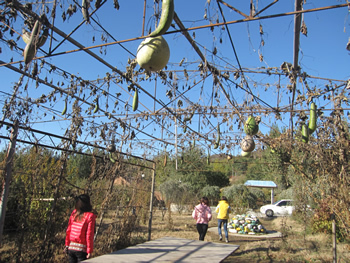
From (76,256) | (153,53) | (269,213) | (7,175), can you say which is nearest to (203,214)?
(76,256)

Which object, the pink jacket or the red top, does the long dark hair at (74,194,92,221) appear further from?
the pink jacket

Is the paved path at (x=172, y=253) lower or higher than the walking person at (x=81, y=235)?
lower

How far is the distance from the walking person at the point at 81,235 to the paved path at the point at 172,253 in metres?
0.17

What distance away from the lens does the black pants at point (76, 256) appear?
3.58 m

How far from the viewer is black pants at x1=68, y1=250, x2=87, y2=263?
3584 millimetres

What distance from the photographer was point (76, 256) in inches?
143

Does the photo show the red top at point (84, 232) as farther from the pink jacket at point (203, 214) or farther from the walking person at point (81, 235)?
the pink jacket at point (203, 214)

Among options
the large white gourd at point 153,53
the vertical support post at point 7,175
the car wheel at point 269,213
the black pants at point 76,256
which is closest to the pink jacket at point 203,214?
the black pants at point 76,256

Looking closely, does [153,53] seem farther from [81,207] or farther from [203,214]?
[203,214]

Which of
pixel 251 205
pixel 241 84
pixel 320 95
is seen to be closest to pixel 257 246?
pixel 320 95

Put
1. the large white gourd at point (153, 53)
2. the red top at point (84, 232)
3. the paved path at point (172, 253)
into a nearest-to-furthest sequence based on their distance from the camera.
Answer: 1. the large white gourd at point (153, 53)
2. the red top at point (84, 232)
3. the paved path at point (172, 253)

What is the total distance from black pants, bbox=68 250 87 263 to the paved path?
0.43 ft

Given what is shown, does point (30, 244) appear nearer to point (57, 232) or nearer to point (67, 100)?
point (57, 232)

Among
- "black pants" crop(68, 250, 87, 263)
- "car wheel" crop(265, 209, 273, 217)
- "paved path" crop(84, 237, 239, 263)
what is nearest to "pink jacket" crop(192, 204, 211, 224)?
"paved path" crop(84, 237, 239, 263)
